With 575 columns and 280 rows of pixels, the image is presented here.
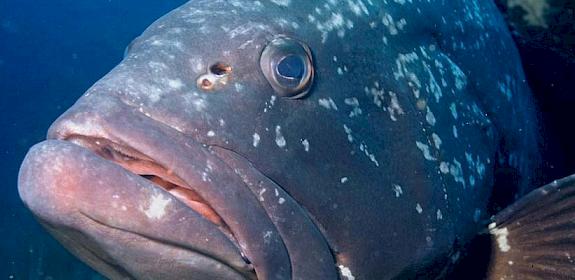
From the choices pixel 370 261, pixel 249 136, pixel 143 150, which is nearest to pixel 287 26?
pixel 249 136

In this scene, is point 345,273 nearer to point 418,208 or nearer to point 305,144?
point 418,208

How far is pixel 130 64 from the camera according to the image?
2.93m

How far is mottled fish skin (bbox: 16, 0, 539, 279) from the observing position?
2797 millimetres

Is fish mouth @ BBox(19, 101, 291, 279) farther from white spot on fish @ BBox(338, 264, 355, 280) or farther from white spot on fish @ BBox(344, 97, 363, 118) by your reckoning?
white spot on fish @ BBox(344, 97, 363, 118)

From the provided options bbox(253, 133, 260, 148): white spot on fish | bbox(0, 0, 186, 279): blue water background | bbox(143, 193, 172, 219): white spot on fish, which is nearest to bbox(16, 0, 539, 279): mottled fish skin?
bbox(253, 133, 260, 148): white spot on fish

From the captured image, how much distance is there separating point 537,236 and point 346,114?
168 cm

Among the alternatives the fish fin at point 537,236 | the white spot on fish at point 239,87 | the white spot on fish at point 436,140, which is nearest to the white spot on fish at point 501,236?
the fish fin at point 537,236

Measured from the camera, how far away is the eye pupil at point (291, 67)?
119 inches

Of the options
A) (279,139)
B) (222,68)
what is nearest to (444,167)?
(279,139)

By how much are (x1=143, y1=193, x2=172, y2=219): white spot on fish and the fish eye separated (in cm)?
102

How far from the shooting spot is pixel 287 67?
3.05m

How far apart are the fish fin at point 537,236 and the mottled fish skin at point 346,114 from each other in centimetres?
25

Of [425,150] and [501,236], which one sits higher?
[425,150]

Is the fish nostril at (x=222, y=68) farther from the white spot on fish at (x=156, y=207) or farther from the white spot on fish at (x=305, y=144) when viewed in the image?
the white spot on fish at (x=156, y=207)
